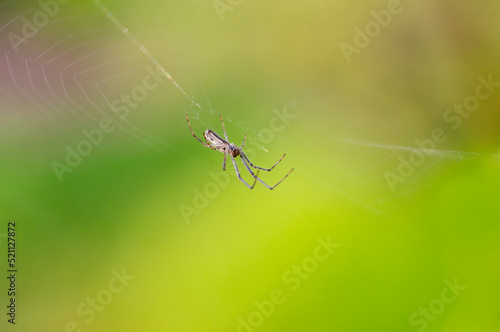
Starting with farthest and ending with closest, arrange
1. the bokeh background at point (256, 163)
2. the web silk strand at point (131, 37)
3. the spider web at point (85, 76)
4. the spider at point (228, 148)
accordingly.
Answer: the web silk strand at point (131, 37) < the spider web at point (85, 76) < the spider at point (228, 148) < the bokeh background at point (256, 163)

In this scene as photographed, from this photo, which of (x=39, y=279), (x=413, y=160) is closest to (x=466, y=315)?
(x=413, y=160)

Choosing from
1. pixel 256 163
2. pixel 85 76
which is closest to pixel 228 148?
pixel 256 163

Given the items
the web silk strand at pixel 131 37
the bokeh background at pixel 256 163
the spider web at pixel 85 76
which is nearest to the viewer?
the bokeh background at pixel 256 163

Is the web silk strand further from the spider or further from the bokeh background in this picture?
the spider

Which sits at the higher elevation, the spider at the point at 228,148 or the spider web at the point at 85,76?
the spider web at the point at 85,76

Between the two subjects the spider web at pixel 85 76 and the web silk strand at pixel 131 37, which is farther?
the web silk strand at pixel 131 37

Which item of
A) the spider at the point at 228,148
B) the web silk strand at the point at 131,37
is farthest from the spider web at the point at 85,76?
the spider at the point at 228,148

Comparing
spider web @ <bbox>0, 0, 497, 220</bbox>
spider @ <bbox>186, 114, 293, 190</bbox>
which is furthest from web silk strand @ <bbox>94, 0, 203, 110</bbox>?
spider @ <bbox>186, 114, 293, 190</bbox>

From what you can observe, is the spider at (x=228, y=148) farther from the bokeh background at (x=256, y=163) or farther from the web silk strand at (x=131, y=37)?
the web silk strand at (x=131, y=37)

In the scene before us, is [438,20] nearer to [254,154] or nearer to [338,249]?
[254,154]
